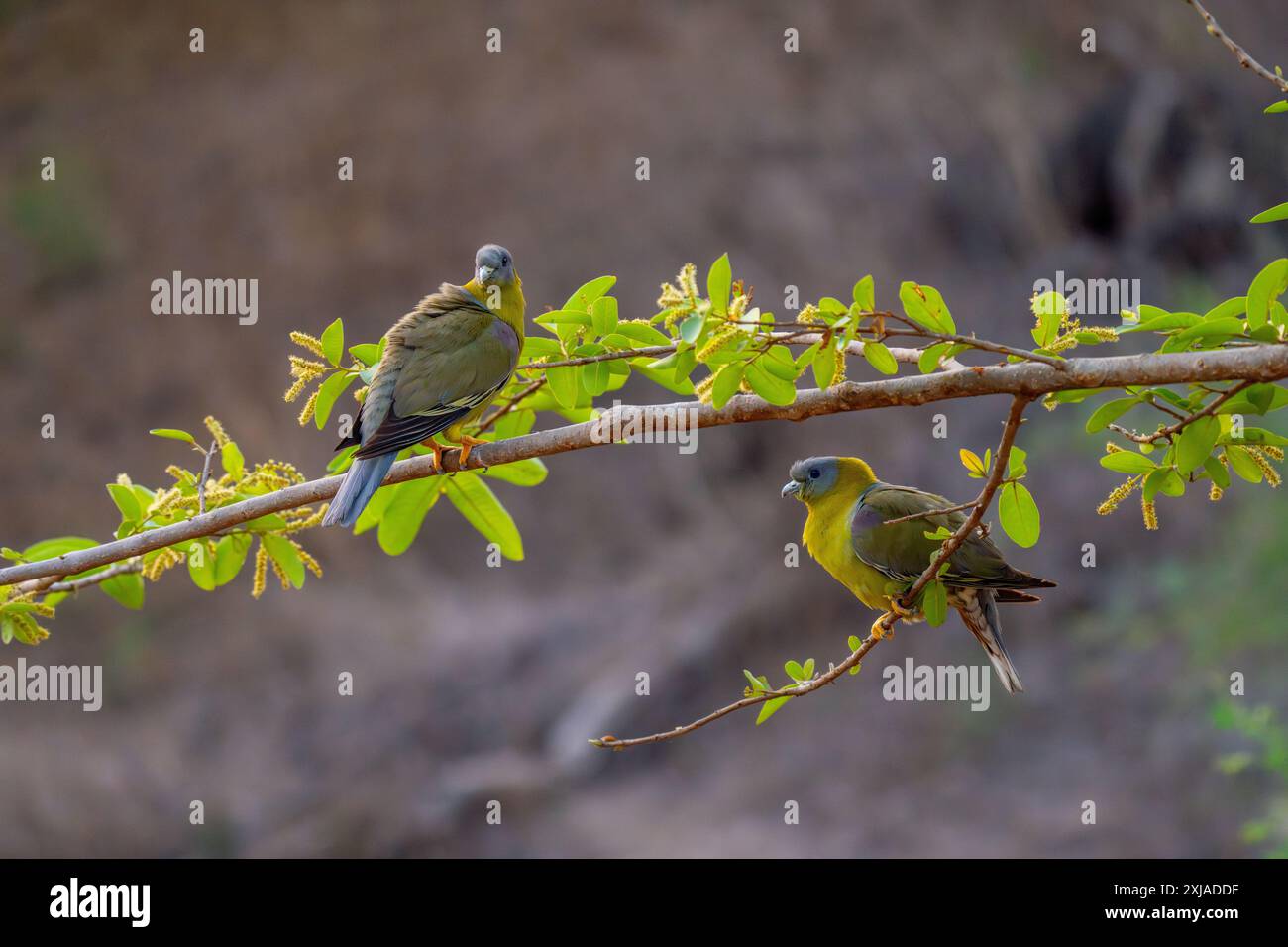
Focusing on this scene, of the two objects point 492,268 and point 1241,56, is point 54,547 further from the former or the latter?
point 1241,56

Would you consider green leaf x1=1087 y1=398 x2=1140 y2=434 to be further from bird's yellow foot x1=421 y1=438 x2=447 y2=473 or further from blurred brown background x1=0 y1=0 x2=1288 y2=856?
blurred brown background x1=0 y1=0 x2=1288 y2=856

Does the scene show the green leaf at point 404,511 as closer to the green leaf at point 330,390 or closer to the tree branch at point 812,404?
the tree branch at point 812,404

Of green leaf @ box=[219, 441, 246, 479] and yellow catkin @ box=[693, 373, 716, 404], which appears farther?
green leaf @ box=[219, 441, 246, 479]

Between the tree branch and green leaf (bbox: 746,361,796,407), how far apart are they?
60 mm

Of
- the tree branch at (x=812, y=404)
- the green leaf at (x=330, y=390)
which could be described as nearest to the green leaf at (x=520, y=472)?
the tree branch at (x=812, y=404)

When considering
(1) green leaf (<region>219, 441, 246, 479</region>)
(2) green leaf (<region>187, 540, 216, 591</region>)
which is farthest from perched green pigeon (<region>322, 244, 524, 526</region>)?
(2) green leaf (<region>187, 540, 216, 591</region>)

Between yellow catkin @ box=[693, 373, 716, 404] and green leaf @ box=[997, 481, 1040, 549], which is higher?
yellow catkin @ box=[693, 373, 716, 404]

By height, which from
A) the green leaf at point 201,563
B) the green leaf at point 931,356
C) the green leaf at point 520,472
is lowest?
the green leaf at point 201,563

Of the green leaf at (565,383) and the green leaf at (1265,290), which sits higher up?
the green leaf at (1265,290)

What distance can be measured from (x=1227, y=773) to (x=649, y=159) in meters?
5.82

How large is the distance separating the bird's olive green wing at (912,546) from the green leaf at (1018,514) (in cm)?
26

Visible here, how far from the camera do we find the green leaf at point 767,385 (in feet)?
6.40

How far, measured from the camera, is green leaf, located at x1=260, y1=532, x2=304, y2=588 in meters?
2.57

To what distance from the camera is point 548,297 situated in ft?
30.2
